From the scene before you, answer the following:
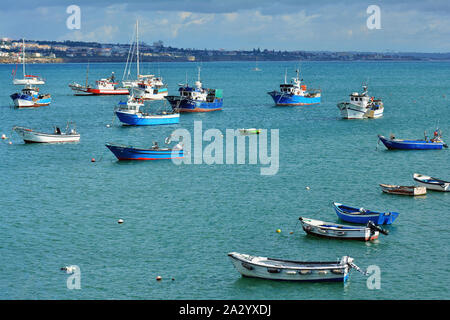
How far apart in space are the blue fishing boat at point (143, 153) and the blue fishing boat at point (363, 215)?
86.1 feet

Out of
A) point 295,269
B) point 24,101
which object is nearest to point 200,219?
point 295,269

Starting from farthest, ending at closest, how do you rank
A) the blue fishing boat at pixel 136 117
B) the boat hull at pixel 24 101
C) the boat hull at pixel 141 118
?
1. the boat hull at pixel 24 101
2. the blue fishing boat at pixel 136 117
3. the boat hull at pixel 141 118

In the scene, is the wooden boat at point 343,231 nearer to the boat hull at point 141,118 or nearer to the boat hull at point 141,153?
the boat hull at point 141,153

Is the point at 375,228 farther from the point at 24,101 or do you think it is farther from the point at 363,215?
the point at 24,101

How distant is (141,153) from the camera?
223 ft

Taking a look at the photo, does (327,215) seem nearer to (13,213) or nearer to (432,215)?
(432,215)

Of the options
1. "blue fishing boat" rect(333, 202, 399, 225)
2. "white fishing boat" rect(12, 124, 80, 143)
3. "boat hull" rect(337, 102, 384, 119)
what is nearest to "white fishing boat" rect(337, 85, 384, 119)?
"boat hull" rect(337, 102, 384, 119)

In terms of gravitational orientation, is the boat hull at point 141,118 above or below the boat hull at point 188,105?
below

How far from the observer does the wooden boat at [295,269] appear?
35.1 metres

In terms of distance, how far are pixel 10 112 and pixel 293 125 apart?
166 ft

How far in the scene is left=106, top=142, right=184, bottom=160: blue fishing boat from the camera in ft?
222

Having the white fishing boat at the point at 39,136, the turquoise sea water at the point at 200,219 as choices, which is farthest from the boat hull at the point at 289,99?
the white fishing boat at the point at 39,136

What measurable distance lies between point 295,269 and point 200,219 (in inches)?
526

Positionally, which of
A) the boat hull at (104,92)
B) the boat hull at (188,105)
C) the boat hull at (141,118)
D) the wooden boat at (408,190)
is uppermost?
the boat hull at (104,92)
